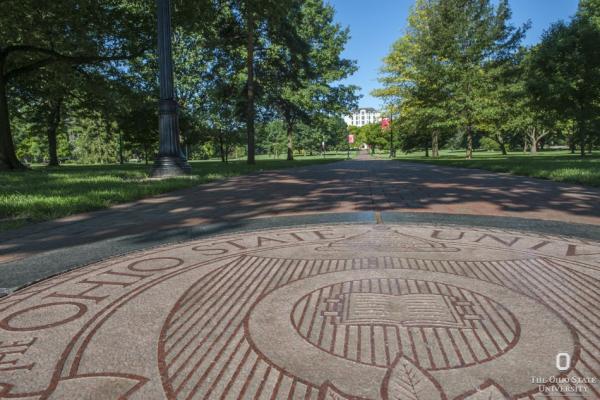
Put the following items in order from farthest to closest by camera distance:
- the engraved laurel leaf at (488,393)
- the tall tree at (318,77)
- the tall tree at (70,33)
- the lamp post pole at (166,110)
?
the tall tree at (318,77) < the tall tree at (70,33) < the lamp post pole at (166,110) < the engraved laurel leaf at (488,393)

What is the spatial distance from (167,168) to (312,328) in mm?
10404

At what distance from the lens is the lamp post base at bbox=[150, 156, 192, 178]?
1111cm

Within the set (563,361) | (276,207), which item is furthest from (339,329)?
(276,207)

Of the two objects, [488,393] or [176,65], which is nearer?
[488,393]

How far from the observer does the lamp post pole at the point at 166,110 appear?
36.0ft

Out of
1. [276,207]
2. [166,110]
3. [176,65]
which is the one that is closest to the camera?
[276,207]

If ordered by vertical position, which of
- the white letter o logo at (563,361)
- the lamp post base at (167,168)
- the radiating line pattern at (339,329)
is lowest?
the white letter o logo at (563,361)

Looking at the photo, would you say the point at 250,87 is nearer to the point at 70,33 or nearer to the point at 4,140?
the point at 70,33

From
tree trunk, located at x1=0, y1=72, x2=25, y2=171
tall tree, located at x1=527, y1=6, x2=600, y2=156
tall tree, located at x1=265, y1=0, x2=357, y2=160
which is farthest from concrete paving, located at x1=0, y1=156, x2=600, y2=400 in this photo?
tall tree, located at x1=265, y1=0, x2=357, y2=160

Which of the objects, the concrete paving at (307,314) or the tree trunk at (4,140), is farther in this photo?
the tree trunk at (4,140)

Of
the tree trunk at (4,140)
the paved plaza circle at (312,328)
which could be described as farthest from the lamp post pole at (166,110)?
the tree trunk at (4,140)

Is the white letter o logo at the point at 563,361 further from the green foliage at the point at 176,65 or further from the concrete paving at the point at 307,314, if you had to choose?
the green foliage at the point at 176,65

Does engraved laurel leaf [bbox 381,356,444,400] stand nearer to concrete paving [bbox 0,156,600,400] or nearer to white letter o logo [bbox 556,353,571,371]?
concrete paving [bbox 0,156,600,400]

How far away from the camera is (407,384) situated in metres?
1.32
